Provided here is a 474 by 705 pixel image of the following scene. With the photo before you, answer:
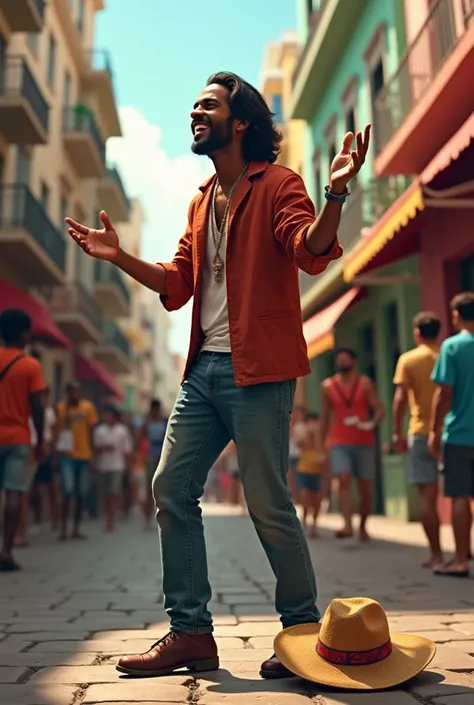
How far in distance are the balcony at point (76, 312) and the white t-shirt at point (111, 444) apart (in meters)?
8.27

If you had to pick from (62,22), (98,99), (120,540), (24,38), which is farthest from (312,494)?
(98,99)

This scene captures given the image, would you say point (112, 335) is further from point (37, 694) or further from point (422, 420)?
point (37, 694)

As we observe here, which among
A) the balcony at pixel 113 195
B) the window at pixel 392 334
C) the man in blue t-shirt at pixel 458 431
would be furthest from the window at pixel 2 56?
the man in blue t-shirt at pixel 458 431

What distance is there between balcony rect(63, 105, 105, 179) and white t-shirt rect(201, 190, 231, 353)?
64.4ft

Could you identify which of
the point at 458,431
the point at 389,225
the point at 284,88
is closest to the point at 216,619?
the point at 458,431

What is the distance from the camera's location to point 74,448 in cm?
1060

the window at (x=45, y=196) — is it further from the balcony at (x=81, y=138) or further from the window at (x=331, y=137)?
the window at (x=331, y=137)

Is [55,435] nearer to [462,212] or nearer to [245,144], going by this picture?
[462,212]

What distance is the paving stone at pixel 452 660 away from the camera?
112 inches

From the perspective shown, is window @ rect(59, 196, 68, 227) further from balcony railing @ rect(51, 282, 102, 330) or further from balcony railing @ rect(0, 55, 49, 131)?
balcony railing @ rect(0, 55, 49, 131)

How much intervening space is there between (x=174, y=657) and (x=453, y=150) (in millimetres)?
5629

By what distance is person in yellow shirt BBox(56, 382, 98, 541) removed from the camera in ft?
34.3

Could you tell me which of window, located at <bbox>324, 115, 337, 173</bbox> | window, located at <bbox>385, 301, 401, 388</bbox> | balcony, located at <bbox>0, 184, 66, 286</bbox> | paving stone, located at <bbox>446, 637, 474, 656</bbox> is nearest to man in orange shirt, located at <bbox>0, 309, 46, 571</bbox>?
paving stone, located at <bbox>446, 637, 474, 656</bbox>

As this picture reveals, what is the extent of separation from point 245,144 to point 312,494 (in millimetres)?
7303
